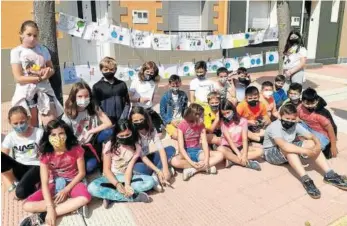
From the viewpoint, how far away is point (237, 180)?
3.61 m

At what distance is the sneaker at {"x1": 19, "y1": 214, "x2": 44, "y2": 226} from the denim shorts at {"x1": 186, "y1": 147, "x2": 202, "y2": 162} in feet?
5.51

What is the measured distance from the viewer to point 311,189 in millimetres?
3289

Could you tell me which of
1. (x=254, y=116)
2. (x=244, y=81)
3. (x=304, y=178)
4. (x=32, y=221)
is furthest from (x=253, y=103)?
(x=32, y=221)

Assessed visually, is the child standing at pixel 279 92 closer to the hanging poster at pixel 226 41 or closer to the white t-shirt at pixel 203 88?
the white t-shirt at pixel 203 88

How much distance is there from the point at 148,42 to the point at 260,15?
19.3 ft

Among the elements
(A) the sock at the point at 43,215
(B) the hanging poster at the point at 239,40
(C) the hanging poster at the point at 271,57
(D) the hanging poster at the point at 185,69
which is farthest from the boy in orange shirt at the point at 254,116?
(C) the hanging poster at the point at 271,57

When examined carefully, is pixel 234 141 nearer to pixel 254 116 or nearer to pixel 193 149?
pixel 193 149

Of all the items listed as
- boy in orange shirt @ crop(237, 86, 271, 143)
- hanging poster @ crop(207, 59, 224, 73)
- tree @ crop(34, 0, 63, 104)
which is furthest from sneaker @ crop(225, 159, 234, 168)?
hanging poster @ crop(207, 59, 224, 73)

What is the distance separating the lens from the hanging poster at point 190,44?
21.8 feet

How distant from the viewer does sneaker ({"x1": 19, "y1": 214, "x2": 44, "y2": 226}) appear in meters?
2.73

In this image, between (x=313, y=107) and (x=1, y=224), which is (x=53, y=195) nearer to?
(x=1, y=224)

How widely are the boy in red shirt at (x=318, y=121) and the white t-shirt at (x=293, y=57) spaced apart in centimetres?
173

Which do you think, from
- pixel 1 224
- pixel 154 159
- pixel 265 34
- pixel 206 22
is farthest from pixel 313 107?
pixel 206 22

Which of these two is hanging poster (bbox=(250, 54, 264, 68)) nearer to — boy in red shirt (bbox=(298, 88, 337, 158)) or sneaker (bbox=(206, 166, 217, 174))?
boy in red shirt (bbox=(298, 88, 337, 158))
